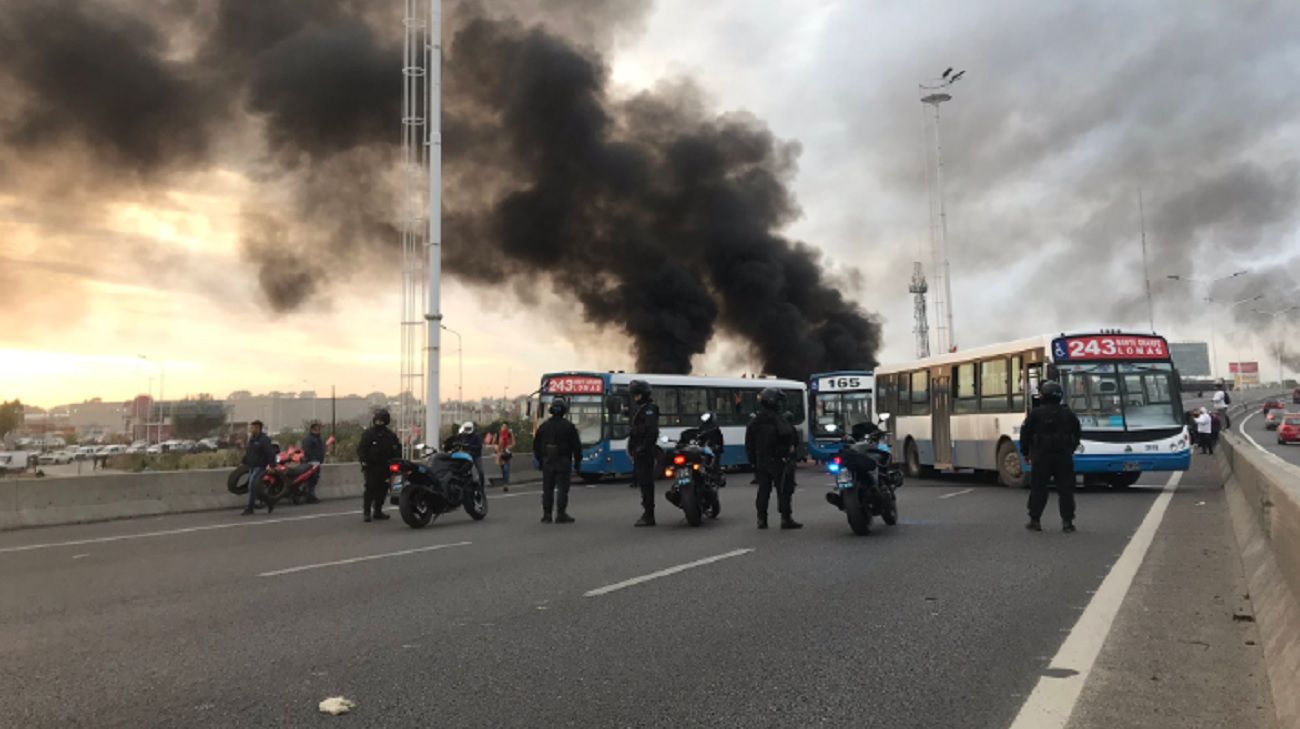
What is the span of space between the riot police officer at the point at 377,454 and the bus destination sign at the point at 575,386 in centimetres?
943

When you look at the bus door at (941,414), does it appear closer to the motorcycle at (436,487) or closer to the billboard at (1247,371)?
the motorcycle at (436,487)

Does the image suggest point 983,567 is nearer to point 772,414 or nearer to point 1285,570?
point 1285,570

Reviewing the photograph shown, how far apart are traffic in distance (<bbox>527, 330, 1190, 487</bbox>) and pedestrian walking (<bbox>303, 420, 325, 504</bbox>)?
19.9 feet

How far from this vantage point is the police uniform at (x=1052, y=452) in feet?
31.6

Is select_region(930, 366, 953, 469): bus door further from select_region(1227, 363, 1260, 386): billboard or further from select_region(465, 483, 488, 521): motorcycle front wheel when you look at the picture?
select_region(1227, 363, 1260, 386): billboard

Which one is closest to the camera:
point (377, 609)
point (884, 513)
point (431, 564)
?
point (377, 609)

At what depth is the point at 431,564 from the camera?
8227 mm

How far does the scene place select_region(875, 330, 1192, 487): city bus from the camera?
14578 millimetres

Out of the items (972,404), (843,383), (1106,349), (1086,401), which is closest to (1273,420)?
(843,383)

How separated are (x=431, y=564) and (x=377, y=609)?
2.10m

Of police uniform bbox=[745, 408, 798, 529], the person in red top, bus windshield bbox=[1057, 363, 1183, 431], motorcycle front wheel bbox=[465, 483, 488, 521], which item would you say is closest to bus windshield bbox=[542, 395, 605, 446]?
the person in red top

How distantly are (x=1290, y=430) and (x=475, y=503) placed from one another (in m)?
39.3

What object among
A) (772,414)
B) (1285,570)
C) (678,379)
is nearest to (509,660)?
(1285,570)

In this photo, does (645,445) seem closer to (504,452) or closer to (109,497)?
(109,497)
